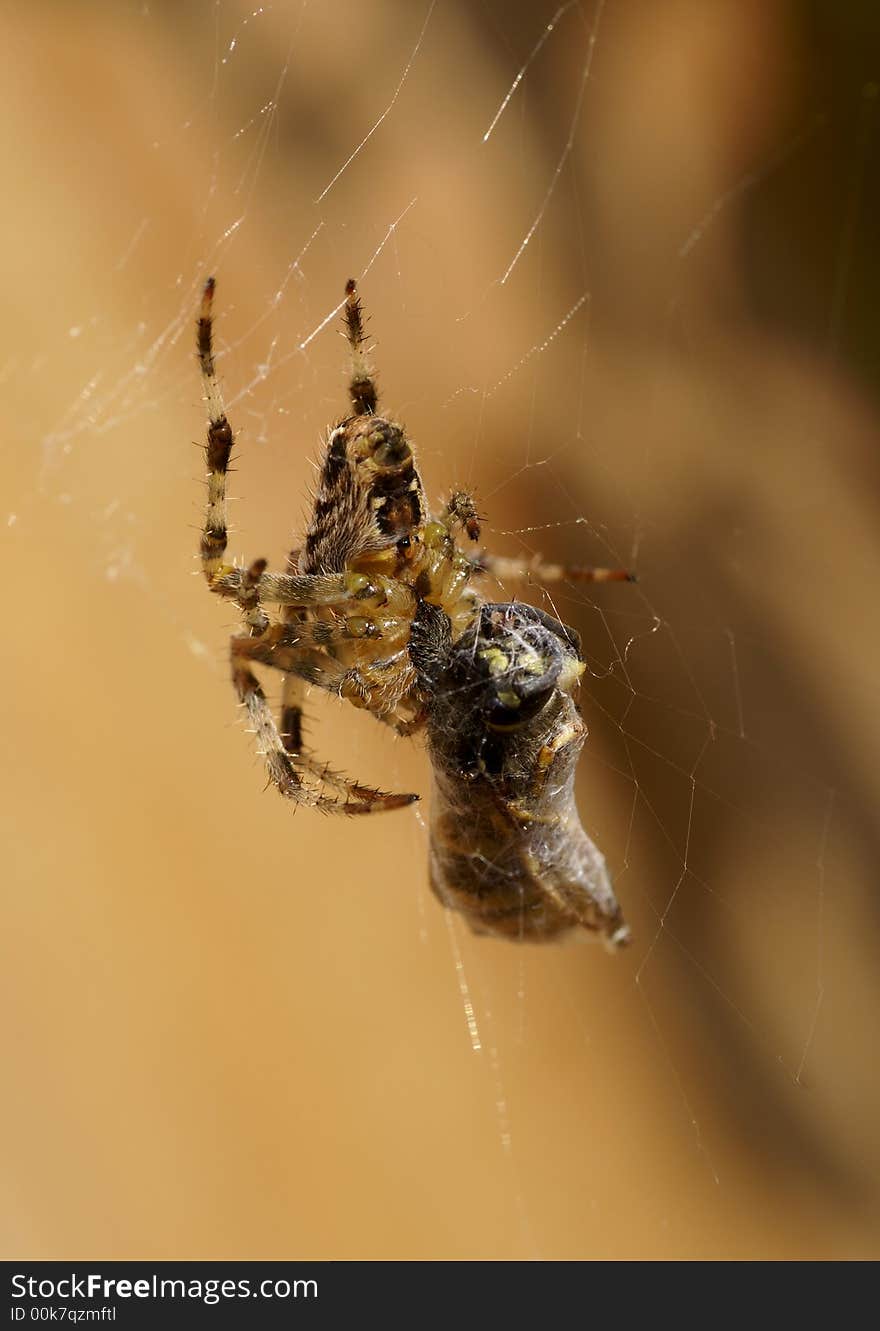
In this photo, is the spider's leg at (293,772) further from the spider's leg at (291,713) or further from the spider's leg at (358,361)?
the spider's leg at (358,361)

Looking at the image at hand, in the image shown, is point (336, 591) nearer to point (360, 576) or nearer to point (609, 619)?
point (360, 576)

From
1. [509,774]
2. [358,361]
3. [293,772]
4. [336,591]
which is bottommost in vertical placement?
[293,772]

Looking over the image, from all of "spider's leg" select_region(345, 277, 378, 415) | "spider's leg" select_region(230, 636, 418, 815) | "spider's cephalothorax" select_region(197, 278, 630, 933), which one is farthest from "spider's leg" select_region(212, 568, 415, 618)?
"spider's leg" select_region(345, 277, 378, 415)

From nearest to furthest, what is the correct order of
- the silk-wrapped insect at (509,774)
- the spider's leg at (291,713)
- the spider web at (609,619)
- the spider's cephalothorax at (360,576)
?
the silk-wrapped insect at (509,774) < the spider's cephalothorax at (360,576) < the spider's leg at (291,713) < the spider web at (609,619)

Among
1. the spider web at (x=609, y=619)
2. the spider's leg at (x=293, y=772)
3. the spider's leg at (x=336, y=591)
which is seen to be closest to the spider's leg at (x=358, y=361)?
the spider's leg at (x=336, y=591)

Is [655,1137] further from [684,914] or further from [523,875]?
[523,875]

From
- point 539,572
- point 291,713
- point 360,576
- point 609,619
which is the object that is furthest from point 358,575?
point 609,619
